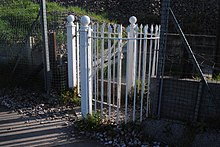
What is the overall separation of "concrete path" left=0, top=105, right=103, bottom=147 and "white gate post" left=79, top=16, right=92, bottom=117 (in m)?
0.58

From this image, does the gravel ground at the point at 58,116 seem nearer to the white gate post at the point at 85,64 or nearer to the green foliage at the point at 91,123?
the green foliage at the point at 91,123

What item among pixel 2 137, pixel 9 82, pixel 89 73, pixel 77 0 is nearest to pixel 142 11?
pixel 77 0

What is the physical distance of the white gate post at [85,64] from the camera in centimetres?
419

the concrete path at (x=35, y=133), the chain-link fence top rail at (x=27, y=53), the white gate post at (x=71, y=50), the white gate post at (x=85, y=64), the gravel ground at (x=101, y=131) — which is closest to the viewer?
the gravel ground at (x=101, y=131)

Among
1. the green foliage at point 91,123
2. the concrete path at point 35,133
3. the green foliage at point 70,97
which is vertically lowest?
the concrete path at point 35,133

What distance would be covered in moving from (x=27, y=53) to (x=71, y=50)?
164 centimetres

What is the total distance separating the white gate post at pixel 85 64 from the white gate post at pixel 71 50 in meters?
1.33

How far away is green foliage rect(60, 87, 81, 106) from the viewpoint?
5.49 meters

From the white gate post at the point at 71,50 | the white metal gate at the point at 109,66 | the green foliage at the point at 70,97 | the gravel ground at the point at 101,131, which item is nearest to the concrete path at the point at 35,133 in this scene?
the gravel ground at the point at 101,131

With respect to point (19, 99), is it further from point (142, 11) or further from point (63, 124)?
point (142, 11)

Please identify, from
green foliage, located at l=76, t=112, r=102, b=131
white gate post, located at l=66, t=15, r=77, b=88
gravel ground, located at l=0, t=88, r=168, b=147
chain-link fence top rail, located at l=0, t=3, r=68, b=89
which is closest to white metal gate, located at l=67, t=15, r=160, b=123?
white gate post, located at l=66, t=15, r=77, b=88

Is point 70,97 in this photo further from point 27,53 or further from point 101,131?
point 27,53

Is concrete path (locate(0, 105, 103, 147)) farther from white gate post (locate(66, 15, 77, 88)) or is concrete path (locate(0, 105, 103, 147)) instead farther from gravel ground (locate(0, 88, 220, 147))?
white gate post (locate(66, 15, 77, 88))

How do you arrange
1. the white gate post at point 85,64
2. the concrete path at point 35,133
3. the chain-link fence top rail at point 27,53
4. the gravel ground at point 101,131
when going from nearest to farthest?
1. the gravel ground at point 101,131
2. the concrete path at point 35,133
3. the white gate post at point 85,64
4. the chain-link fence top rail at point 27,53
